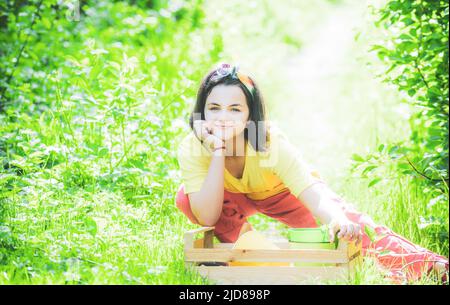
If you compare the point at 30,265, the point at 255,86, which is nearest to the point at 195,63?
the point at 255,86

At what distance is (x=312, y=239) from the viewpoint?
9.00 ft

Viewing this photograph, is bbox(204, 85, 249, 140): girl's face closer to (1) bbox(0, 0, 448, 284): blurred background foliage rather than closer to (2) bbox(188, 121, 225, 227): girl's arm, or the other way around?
(2) bbox(188, 121, 225, 227): girl's arm

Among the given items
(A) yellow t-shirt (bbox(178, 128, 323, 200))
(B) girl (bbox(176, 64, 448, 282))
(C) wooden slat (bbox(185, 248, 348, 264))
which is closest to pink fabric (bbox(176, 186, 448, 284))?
(B) girl (bbox(176, 64, 448, 282))

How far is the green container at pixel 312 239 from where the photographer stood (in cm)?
273

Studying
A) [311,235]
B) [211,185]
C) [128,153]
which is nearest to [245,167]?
[211,185]

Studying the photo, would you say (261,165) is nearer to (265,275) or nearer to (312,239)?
(312,239)

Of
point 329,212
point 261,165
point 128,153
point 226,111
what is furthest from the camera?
point 128,153

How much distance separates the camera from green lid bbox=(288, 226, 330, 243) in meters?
2.73

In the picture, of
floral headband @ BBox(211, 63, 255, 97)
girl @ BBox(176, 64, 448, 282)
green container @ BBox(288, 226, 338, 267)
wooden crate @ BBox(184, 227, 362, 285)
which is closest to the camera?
wooden crate @ BBox(184, 227, 362, 285)

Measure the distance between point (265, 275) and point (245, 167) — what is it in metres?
0.65

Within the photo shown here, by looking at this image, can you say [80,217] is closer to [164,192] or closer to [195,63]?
[164,192]

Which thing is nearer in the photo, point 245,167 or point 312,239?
point 312,239

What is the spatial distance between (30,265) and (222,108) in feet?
3.26
